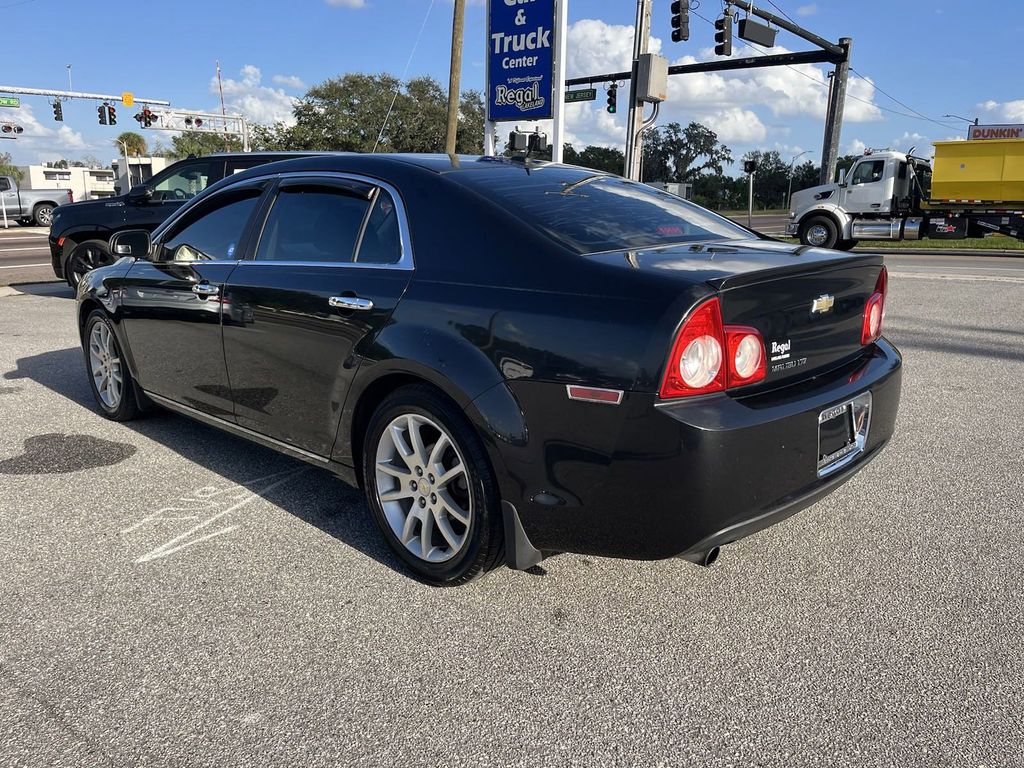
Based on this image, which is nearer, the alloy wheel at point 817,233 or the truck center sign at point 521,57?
the truck center sign at point 521,57

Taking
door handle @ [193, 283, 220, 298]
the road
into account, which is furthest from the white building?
door handle @ [193, 283, 220, 298]

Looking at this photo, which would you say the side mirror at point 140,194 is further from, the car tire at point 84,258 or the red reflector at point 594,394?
the red reflector at point 594,394

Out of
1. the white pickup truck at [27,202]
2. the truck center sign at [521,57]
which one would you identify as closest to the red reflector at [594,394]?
the truck center sign at [521,57]

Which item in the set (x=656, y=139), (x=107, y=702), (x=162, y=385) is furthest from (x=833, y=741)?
(x=656, y=139)

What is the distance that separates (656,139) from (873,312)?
97.9 meters

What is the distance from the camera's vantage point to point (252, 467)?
4.31 m

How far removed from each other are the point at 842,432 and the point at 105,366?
14.6 ft

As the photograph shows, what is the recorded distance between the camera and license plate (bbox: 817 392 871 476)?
→ 2.69 m

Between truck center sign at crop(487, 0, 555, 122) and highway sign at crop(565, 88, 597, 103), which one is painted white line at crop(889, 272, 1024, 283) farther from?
highway sign at crop(565, 88, 597, 103)

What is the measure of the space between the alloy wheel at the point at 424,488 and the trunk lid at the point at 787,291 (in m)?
0.92

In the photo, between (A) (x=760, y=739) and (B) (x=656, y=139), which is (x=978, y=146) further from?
(B) (x=656, y=139)

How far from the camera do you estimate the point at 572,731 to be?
7.23 feet

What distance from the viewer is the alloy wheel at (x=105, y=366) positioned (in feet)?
16.3

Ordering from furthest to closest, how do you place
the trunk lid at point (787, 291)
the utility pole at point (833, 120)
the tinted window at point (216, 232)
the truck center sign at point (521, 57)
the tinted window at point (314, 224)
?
1. the utility pole at point (833, 120)
2. the truck center sign at point (521, 57)
3. the tinted window at point (216, 232)
4. the tinted window at point (314, 224)
5. the trunk lid at point (787, 291)
